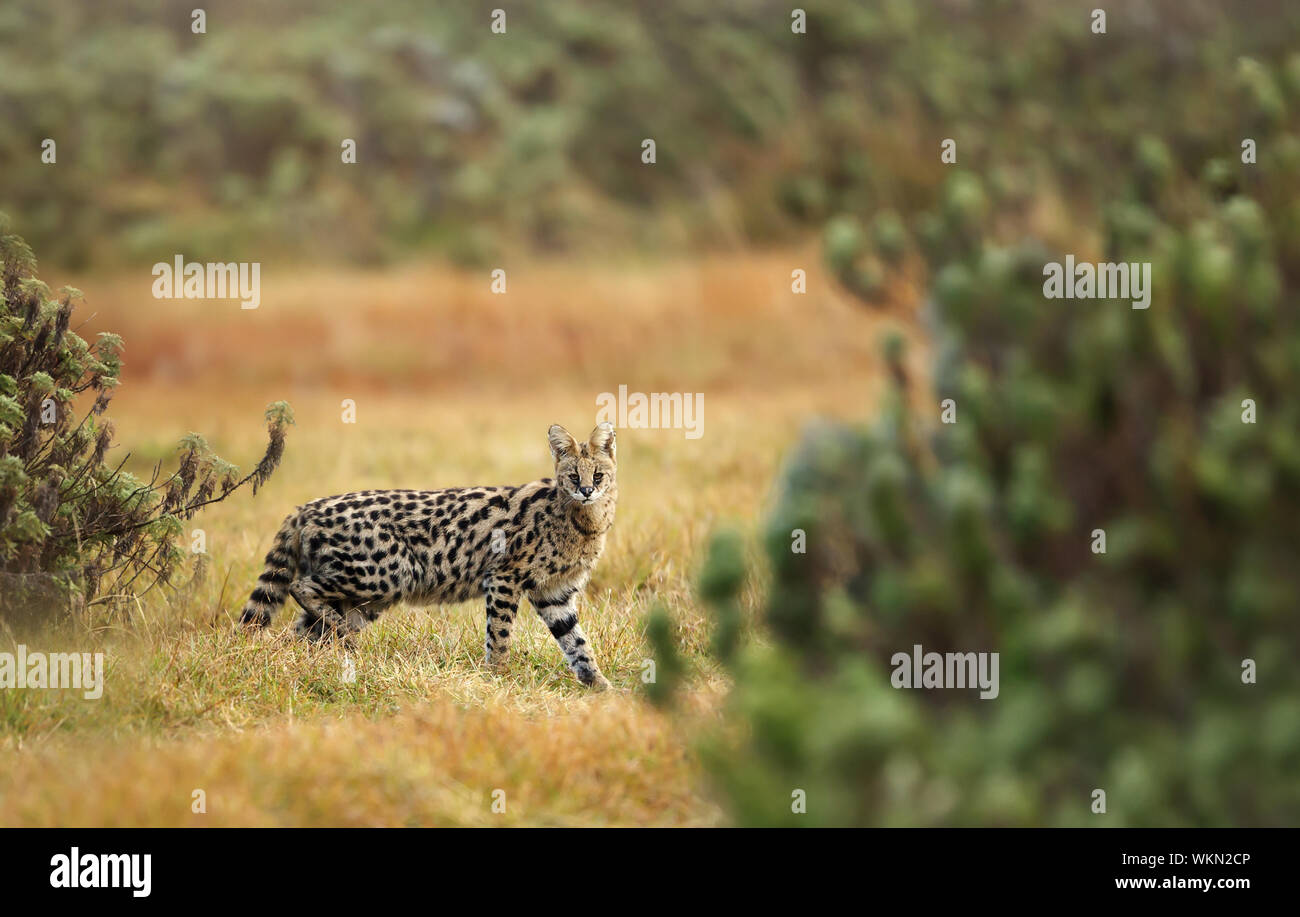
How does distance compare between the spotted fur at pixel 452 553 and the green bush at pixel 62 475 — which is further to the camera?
the spotted fur at pixel 452 553

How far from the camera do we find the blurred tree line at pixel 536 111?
52.6ft

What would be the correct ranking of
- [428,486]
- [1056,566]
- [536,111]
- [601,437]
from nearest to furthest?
[1056,566]
[601,437]
[428,486]
[536,111]

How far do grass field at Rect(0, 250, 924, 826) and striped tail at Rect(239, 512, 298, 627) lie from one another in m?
0.23

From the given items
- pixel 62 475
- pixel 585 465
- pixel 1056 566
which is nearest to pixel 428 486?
pixel 585 465

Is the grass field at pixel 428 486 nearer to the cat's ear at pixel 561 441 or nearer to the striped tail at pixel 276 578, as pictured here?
the striped tail at pixel 276 578

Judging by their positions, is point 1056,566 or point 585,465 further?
point 585,465

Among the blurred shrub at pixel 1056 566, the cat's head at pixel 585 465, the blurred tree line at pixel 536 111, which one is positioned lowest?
the blurred shrub at pixel 1056 566

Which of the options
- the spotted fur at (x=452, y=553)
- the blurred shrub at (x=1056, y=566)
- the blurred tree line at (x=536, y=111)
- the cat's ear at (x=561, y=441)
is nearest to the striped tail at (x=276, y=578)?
the spotted fur at (x=452, y=553)

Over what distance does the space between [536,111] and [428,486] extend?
13.4 meters

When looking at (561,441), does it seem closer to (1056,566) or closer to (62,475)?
(62,475)

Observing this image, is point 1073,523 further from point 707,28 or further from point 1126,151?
point 707,28

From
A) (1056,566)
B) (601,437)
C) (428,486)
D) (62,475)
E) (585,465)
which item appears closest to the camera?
(1056,566)

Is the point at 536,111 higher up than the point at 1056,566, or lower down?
higher up

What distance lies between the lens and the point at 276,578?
19.8 ft
